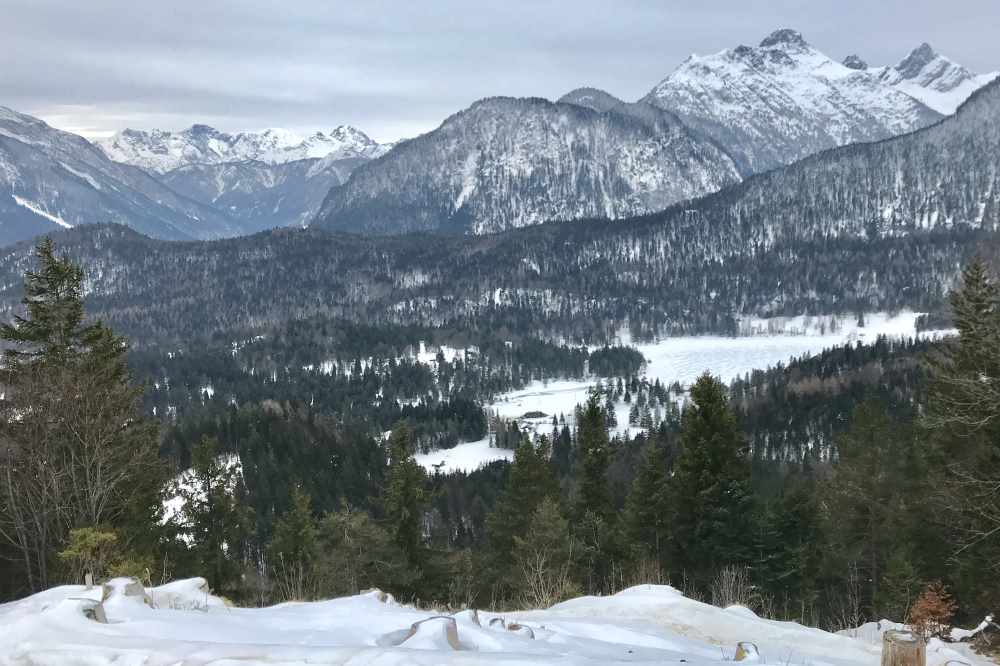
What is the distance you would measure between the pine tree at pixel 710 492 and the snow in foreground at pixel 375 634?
1503cm

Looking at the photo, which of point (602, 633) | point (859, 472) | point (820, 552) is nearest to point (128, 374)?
point (602, 633)

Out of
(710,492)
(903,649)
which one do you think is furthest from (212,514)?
(903,649)

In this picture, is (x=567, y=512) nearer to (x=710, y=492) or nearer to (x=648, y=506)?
(x=648, y=506)

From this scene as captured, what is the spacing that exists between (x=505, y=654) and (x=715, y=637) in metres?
5.93

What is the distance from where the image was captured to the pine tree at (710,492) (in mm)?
28344

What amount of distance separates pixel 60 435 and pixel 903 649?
22577mm

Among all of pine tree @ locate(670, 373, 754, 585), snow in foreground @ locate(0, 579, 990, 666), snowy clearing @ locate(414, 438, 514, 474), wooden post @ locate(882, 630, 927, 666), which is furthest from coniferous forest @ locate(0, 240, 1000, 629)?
snowy clearing @ locate(414, 438, 514, 474)

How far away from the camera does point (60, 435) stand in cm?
2158

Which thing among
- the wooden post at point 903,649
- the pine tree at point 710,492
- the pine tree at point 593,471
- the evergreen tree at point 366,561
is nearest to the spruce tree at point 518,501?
the pine tree at point 593,471

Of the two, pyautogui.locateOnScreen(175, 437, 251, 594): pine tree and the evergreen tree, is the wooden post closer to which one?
the evergreen tree

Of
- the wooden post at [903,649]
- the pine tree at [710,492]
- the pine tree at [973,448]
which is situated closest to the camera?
the wooden post at [903,649]

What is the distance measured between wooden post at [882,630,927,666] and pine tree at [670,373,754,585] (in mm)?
21649

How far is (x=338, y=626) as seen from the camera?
31.5 feet

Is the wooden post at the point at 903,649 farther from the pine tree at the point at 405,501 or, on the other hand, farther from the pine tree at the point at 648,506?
the pine tree at the point at 405,501
